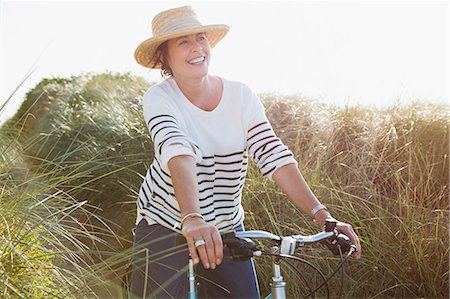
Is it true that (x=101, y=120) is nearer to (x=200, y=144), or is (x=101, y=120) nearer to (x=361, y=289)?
(x=361, y=289)

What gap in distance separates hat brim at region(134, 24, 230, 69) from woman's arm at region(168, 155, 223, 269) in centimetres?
64

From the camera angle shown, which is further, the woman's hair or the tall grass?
the tall grass

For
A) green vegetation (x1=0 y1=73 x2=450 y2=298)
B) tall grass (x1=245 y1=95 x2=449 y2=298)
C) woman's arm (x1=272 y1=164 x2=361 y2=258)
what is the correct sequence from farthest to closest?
tall grass (x1=245 y1=95 x2=449 y2=298) < green vegetation (x1=0 y1=73 x2=450 y2=298) < woman's arm (x1=272 y1=164 x2=361 y2=258)

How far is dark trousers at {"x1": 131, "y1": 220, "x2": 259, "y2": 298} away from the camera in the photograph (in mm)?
3049

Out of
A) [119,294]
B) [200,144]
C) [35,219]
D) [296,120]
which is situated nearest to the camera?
[200,144]

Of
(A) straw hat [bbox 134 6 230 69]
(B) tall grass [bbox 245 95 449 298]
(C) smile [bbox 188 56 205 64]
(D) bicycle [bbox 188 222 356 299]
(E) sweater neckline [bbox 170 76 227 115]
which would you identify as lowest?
(B) tall grass [bbox 245 95 449 298]

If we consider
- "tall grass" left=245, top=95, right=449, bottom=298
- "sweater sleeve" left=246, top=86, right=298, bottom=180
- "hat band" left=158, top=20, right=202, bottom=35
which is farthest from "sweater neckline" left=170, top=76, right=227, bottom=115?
"tall grass" left=245, top=95, right=449, bottom=298

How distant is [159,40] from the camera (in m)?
3.33

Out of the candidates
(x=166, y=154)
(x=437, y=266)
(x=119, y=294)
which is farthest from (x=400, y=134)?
(x=166, y=154)

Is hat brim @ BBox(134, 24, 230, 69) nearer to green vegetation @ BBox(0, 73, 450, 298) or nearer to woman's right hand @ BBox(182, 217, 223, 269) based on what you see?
green vegetation @ BBox(0, 73, 450, 298)

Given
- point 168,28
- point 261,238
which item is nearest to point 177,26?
point 168,28

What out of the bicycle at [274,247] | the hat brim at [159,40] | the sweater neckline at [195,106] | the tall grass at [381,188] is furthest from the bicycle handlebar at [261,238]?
the tall grass at [381,188]

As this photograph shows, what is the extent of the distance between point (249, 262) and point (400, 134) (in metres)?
2.96

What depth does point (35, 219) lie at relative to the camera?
3.53 m
